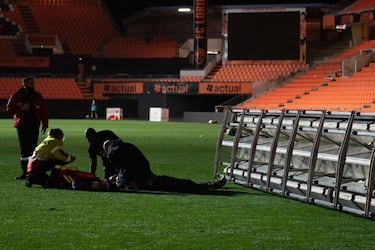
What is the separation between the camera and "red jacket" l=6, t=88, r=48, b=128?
13156 millimetres


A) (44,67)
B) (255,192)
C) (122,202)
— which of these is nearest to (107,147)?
(122,202)

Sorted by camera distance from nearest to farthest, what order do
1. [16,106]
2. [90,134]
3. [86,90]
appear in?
[90,134], [16,106], [86,90]

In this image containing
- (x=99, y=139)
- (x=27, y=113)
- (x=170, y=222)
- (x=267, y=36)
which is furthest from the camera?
(x=267, y=36)

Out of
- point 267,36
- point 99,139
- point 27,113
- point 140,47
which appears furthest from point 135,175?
point 140,47

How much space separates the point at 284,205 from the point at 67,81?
49.2 meters

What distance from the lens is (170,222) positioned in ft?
27.7

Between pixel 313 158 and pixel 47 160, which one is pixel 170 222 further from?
pixel 47 160

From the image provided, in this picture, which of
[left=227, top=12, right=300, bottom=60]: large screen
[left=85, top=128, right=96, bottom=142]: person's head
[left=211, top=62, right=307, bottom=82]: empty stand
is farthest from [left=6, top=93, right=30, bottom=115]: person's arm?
[left=211, top=62, right=307, bottom=82]: empty stand

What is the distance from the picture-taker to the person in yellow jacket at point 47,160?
11742 millimetres

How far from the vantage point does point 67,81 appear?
58.0 metres

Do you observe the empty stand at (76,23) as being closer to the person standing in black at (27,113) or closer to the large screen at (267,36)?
the large screen at (267,36)

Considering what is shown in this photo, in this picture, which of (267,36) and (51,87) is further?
(51,87)

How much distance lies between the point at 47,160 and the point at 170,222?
384 cm

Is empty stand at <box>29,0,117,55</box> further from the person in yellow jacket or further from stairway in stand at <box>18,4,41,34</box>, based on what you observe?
the person in yellow jacket
